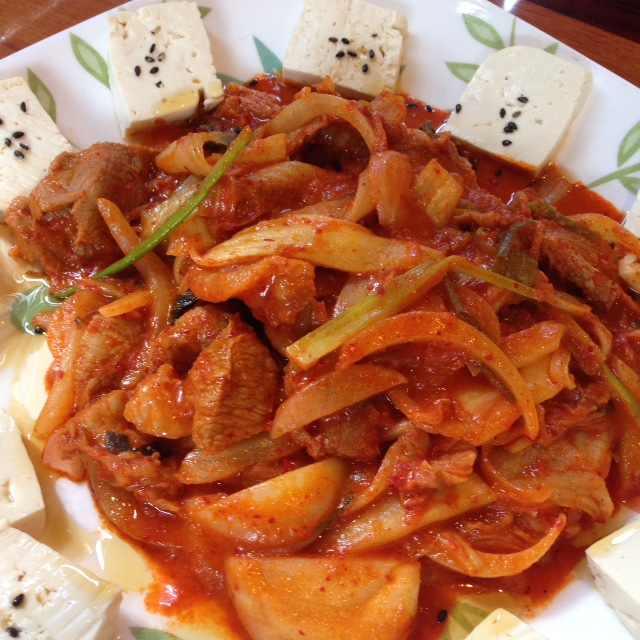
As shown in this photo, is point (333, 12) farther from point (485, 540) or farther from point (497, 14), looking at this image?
point (485, 540)

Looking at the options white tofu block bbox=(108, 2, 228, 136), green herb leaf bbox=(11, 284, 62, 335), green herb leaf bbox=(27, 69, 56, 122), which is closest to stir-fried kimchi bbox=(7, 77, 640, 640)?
green herb leaf bbox=(11, 284, 62, 335)

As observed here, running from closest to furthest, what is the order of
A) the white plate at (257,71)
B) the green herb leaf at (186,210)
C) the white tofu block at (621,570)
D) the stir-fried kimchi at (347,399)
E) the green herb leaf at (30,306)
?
the white tofu block at (621,570) < the stir-fried kimchi at (347,399) < the green herb leaf at (186,210) < the white plate at (257,71) < the green herb leaf at (30,306)

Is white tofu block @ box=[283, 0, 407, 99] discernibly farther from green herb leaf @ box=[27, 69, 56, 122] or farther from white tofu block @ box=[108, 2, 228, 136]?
green herb leaf @ box=[27, 69, 56, 122]

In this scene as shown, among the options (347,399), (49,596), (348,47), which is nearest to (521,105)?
(348,47)

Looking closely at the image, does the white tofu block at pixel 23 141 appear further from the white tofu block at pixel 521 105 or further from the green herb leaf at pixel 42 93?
the white tofu block at pixel 521 105

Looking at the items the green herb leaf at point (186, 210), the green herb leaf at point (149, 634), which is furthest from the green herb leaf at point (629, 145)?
the green herb leaf at point (149, 634)

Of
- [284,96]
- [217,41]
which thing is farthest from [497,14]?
[217,41]

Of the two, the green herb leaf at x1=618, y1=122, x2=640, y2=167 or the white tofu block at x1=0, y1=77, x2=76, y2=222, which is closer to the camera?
the white tofu block at x1=0, y1=77, x2=76, y2=222
